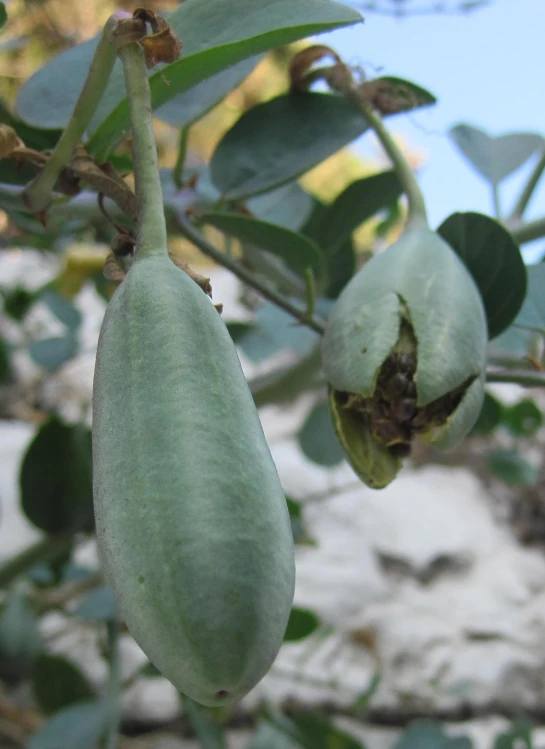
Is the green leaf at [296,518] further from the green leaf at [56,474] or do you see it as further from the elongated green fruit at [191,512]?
the elongated green fruit at [191,512]

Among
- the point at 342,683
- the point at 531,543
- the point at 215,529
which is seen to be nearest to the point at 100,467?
the point at 215,529

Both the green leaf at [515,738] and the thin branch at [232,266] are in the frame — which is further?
the green leaf at [515,738]

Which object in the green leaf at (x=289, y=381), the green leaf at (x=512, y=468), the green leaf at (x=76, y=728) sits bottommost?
the green leaf at (x=512, y=468)

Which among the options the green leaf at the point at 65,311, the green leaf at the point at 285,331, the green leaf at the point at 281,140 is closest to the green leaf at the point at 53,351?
the green leaf at the point at 65,311

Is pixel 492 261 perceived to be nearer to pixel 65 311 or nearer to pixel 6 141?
pixel 6 141

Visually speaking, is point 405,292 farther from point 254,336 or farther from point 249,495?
point 254,336

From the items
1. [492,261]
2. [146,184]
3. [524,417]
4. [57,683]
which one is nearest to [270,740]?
[57,683]

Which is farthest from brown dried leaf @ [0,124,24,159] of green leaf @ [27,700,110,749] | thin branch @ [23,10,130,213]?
green leaf @ [27,700,110,749]
